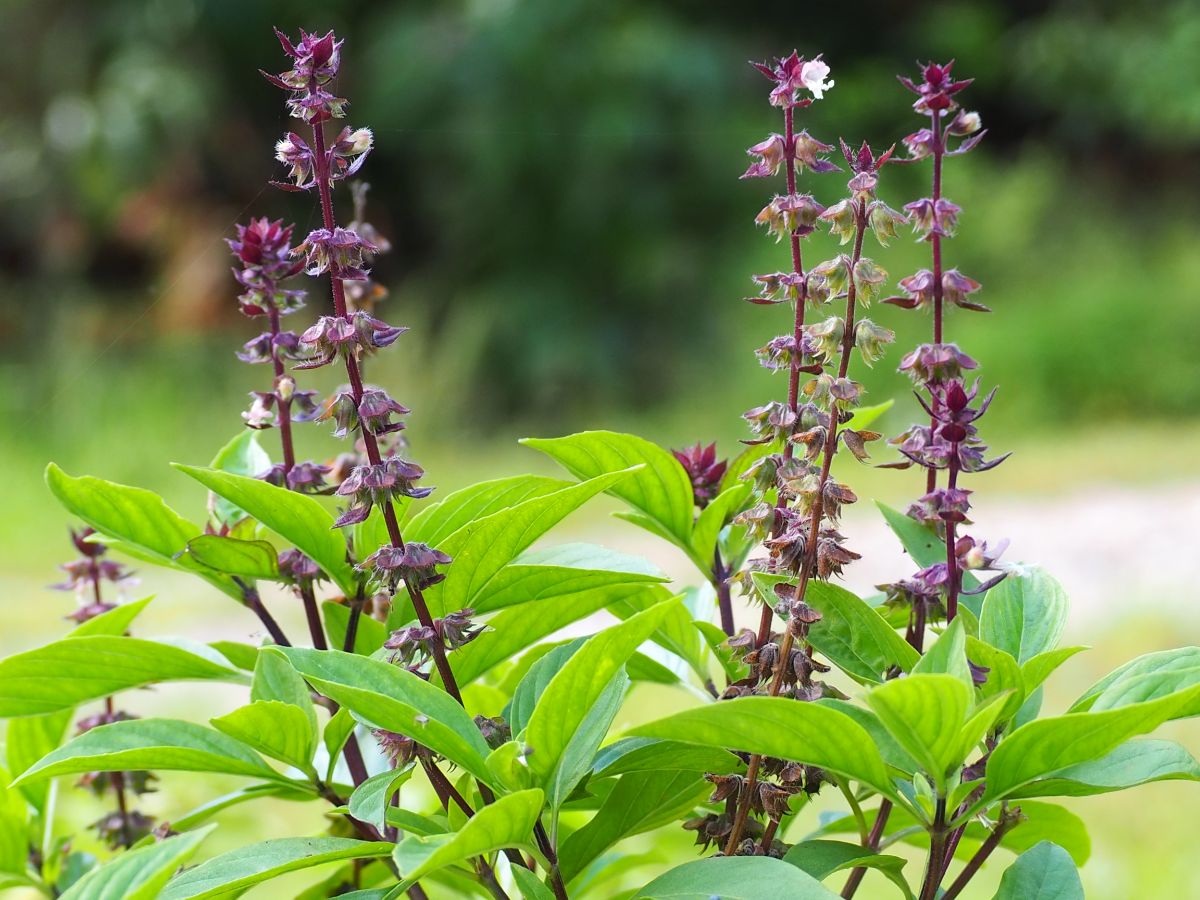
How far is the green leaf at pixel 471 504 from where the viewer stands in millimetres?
837

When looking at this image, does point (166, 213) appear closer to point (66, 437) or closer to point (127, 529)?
point (66, 437)

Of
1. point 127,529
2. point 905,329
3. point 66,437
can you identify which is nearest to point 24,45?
point 66,437

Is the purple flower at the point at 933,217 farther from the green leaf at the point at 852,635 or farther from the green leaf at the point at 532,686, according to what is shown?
the green leaf at the point at 532,686

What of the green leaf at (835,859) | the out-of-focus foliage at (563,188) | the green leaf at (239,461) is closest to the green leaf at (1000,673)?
the green leaf at (835,859)

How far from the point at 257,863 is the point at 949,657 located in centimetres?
39

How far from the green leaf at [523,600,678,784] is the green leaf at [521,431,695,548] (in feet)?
0.65

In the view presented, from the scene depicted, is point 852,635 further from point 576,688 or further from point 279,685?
point 279,685

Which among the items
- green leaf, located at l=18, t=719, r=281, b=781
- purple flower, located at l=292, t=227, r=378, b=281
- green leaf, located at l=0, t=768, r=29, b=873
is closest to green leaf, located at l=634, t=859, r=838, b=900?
green leaf, located at l=18, t=719, r=281, b=781

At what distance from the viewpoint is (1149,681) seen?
0.72m

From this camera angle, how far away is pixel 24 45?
386 inches

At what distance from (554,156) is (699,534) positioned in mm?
8012

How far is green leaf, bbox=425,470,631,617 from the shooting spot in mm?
729

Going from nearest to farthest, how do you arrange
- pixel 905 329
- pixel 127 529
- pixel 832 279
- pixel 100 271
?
pixel 832 279 → pixel 127 529 → pixel 905 329 → pixel 100 271

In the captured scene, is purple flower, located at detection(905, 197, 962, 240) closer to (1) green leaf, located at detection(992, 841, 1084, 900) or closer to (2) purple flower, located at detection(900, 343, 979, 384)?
(2) purple flower, located at detection(900, 343, 979, 384)
